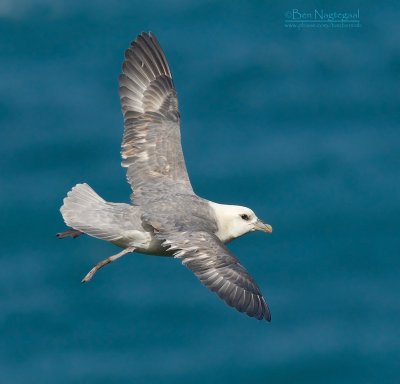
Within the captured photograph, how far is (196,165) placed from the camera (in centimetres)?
2692

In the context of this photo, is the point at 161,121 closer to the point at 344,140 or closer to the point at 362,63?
the point at 344,140

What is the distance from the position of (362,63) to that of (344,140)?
4206 mm

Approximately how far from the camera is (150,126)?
50.5ft

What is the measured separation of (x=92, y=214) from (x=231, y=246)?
12.1 meters

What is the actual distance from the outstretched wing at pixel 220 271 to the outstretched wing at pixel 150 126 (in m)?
0.97

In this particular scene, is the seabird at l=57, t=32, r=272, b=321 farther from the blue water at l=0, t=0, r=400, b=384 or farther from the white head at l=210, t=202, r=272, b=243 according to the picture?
the blue water at l=0, t=0, r=400, b=384

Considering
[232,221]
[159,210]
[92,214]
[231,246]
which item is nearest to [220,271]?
[159,210]

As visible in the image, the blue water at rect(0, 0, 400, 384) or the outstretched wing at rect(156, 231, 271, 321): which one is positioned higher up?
the blue water at rect(0, 0, 400, 384)

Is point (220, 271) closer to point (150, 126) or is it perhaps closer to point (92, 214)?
point (92, 214)

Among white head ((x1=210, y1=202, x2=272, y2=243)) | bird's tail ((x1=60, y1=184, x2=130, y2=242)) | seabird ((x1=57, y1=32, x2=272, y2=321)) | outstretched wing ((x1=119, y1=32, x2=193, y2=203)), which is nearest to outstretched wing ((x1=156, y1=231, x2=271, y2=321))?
seabird ((x1=57, y1=32, x2=272, y2=321))

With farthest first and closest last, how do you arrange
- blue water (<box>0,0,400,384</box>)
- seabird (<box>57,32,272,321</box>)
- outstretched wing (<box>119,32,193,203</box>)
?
blue water (<box>0,0,400,384</box>) < outstretched wing (<box>119,32,193,203</box>) < seabird (<box>57,32,272,321</box>)

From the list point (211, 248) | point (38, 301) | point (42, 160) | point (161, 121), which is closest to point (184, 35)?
point (42, 160)

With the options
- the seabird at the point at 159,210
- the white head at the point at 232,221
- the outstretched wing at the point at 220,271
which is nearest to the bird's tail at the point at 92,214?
the seabird at the point at 159,210

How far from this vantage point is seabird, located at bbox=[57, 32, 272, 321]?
13.4 meters
